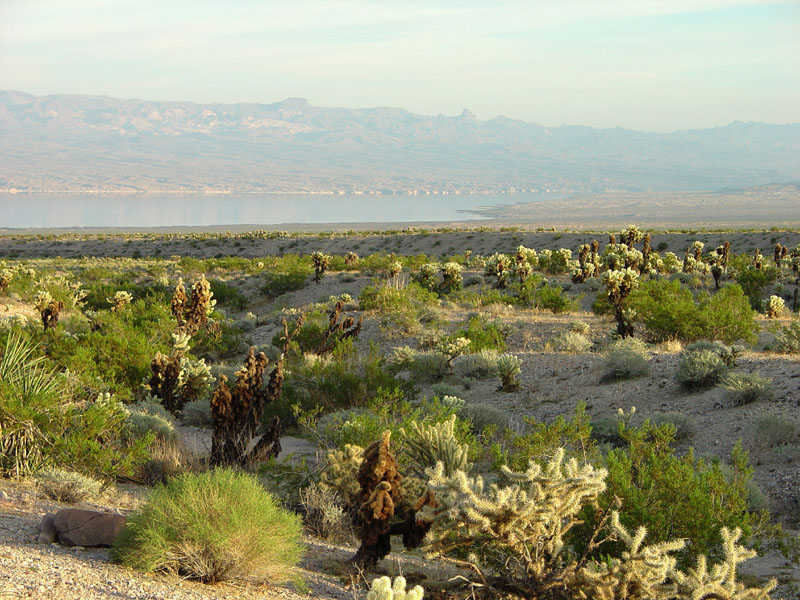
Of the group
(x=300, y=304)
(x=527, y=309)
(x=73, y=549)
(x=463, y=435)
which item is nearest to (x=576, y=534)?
(x=463, y=435)

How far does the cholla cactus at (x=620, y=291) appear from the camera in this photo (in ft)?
56.0

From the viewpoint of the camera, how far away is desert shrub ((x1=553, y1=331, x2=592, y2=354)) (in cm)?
1612

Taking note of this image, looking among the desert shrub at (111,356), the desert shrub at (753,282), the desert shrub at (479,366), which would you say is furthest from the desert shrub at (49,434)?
the desert shrub at (753,282)

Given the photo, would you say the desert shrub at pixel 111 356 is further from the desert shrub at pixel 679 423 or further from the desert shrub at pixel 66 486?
the desert shrub at pixel 679 423

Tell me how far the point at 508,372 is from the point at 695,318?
15.7 feet

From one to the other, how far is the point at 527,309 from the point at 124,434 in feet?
44.5

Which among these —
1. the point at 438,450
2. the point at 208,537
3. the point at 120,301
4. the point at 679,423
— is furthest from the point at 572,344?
the point at 208,537

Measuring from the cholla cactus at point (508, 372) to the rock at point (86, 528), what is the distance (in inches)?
335

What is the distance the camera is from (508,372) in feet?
45.5

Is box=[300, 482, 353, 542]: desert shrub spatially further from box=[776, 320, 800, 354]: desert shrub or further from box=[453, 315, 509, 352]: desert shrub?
box=[776, 320, 800, 354]: desert shrub

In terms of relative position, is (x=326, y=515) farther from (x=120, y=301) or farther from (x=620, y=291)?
(x=120, y=301)

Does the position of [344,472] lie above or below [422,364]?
above

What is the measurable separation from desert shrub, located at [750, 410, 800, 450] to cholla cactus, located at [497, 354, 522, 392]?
171 inches

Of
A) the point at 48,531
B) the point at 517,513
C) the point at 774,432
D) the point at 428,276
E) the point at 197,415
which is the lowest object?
the point at 197,415
